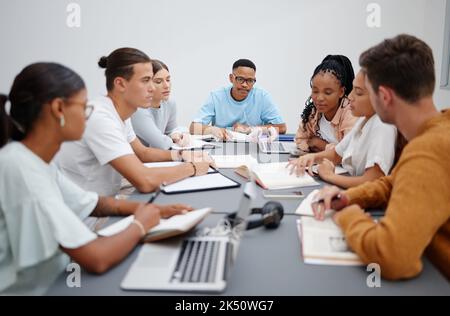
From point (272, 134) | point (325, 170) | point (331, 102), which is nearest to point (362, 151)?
point (325, 170)

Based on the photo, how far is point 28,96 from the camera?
38.9 inches

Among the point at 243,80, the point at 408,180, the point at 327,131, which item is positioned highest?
the point at 243,80

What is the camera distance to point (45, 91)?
39.1 inches

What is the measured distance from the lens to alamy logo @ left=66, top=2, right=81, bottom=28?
3.93m

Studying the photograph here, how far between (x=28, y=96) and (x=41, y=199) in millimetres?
282

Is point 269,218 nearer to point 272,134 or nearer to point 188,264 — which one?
point 188,264

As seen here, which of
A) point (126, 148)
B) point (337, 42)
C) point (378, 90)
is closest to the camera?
point (378, 90)

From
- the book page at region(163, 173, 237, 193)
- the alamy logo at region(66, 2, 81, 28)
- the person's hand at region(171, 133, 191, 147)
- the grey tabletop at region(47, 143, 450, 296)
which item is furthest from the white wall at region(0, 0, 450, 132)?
the grey tabletop at region(47, 143, 450, 296)

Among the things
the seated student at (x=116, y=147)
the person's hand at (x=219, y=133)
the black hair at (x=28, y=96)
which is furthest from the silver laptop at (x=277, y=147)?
the black hair at (x=28, y=96)

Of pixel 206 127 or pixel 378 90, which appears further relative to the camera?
pixel 206 127
